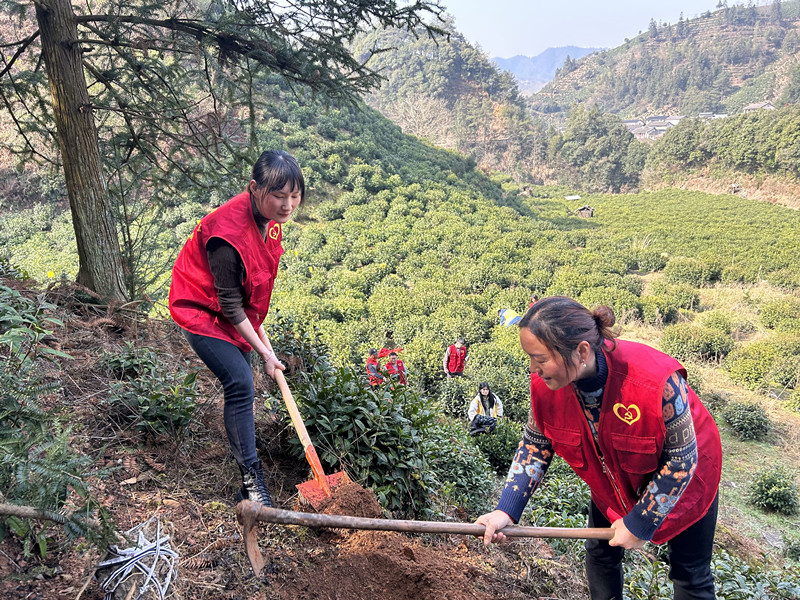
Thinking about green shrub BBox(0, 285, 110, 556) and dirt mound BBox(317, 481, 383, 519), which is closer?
green shrub BBox(0, 285, 110, 556)

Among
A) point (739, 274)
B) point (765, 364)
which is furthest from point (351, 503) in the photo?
point (739, 274)

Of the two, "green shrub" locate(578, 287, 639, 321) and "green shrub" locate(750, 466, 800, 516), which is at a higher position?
"green shrub" locate(578, 287, 639, 321)

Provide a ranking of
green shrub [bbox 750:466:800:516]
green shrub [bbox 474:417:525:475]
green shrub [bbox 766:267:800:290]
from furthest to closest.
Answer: green shrub [bbox 766:267:800:290]
green shrub [bbox 750:466:800:516]
green shrub [bbox 474:417:525:475]

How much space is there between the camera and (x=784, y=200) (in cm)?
3347

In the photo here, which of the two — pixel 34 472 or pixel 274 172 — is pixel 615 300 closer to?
pixel 274 172

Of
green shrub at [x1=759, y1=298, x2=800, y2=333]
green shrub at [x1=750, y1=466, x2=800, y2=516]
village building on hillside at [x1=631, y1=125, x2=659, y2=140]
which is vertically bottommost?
green shrub at [x1=750, y1=466, x2=800, y2=516]

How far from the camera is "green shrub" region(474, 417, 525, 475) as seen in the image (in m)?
6.53

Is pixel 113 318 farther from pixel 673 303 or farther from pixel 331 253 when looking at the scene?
pixel 673 303

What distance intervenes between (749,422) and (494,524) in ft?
32.0

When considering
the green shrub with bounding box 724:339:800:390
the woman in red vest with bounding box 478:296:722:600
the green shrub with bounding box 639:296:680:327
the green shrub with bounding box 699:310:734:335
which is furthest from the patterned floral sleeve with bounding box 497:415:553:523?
the green shrub with bounding box 639:296:680:327

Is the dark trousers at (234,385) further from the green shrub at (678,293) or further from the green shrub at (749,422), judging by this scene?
the green shrub at (678,293)

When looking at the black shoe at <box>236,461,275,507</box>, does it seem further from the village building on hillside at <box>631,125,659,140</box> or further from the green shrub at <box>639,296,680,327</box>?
the village building on hillside at <box>631,125,659,140</box>

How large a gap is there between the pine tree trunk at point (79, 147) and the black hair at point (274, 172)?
2.63 metres

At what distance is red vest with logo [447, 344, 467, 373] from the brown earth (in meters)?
6.44
